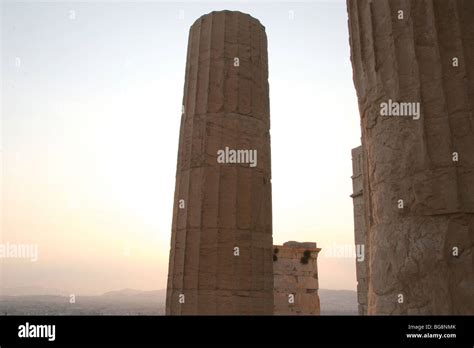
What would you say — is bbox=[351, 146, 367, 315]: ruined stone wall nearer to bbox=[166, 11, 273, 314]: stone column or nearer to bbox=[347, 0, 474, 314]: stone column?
bbox=[166, 11, 273, 314]: stone column

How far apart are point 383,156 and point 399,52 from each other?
1.43m

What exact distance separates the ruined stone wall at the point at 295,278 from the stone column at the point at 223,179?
542 inches

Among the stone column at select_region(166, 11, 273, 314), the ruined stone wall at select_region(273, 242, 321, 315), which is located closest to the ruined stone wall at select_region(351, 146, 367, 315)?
the ruined stone wall at select_region(273, 242, 321, 315)

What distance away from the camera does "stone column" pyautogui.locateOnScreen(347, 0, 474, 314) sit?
5.02 meters

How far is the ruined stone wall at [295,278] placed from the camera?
2564 centimetres

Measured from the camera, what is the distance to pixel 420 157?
5391mm

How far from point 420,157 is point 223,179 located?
7269 mm

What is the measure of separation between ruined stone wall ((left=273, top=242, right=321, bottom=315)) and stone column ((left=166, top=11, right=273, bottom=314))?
13770 millimetres
